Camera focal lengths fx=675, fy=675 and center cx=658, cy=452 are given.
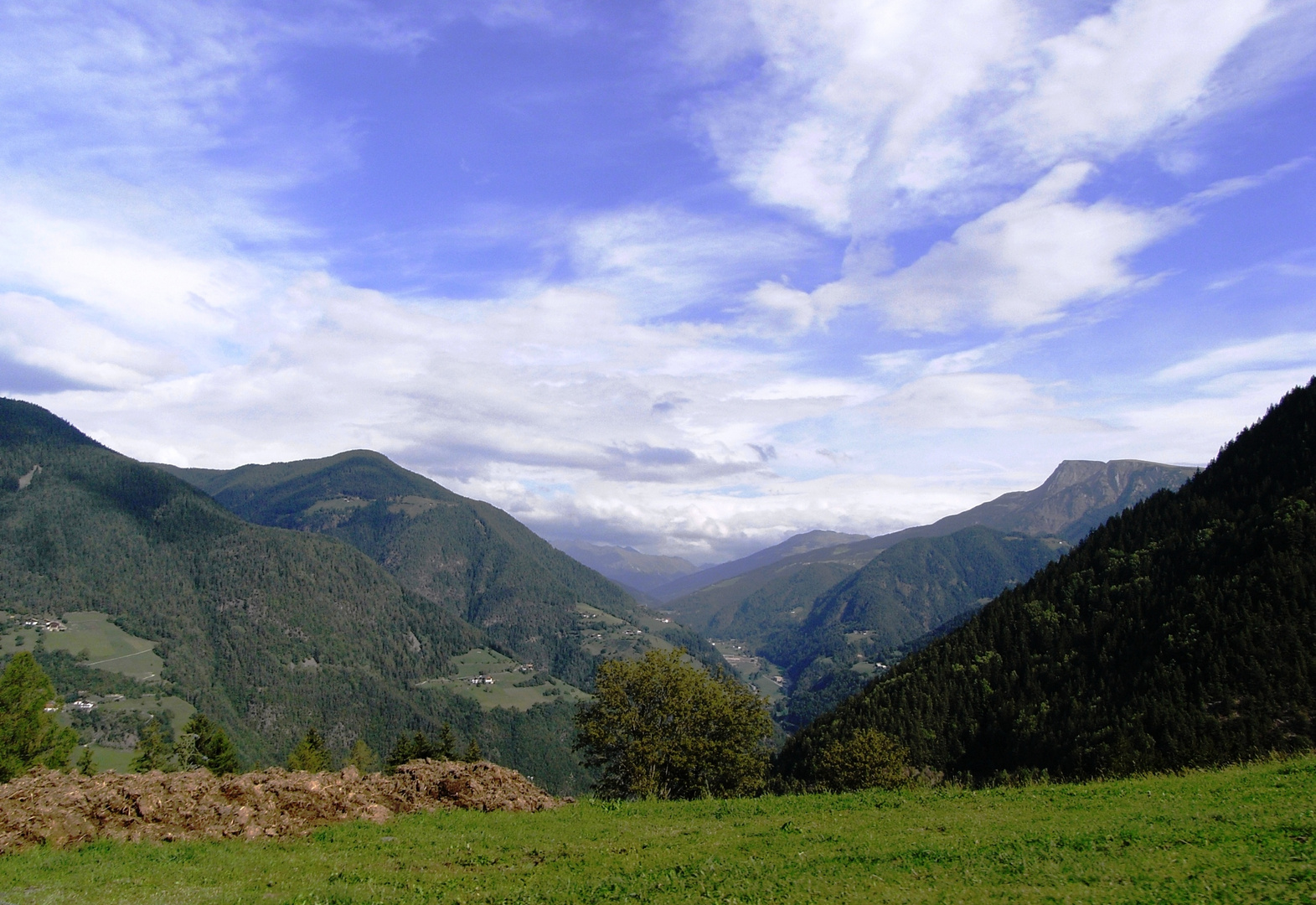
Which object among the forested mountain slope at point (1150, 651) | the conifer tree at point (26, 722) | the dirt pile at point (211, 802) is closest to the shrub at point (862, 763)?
the forested mountain slope at point (1150, 651)

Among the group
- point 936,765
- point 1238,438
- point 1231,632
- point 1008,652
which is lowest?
point 936,765

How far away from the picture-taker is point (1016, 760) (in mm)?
105500

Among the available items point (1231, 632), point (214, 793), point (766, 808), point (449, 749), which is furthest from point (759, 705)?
point (1231, 632)

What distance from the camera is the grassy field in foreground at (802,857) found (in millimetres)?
14945

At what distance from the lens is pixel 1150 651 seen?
342ft

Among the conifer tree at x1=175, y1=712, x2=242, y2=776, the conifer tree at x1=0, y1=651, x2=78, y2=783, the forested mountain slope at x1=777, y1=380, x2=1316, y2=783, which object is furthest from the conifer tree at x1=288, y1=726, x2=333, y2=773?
the forested mountain slope at x1=777, y1=380, x2=1316, y2=783

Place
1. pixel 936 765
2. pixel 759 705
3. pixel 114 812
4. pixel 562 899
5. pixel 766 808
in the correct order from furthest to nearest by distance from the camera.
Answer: pixel 936 765, pixel 759 705, pixel 766 808, pixel 114 812, pixel 562 899

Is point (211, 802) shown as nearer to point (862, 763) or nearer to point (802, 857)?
point (802, 857)

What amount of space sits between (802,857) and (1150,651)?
113 m

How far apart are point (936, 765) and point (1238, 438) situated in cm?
11103

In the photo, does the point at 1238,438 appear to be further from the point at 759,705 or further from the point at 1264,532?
the point at 759,705

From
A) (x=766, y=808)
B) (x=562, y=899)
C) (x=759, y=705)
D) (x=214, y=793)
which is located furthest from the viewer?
(x=759, y=705)

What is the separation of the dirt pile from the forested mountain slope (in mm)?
48897

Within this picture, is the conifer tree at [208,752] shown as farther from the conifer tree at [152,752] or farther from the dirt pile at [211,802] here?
the dirt pile at [211,802]
